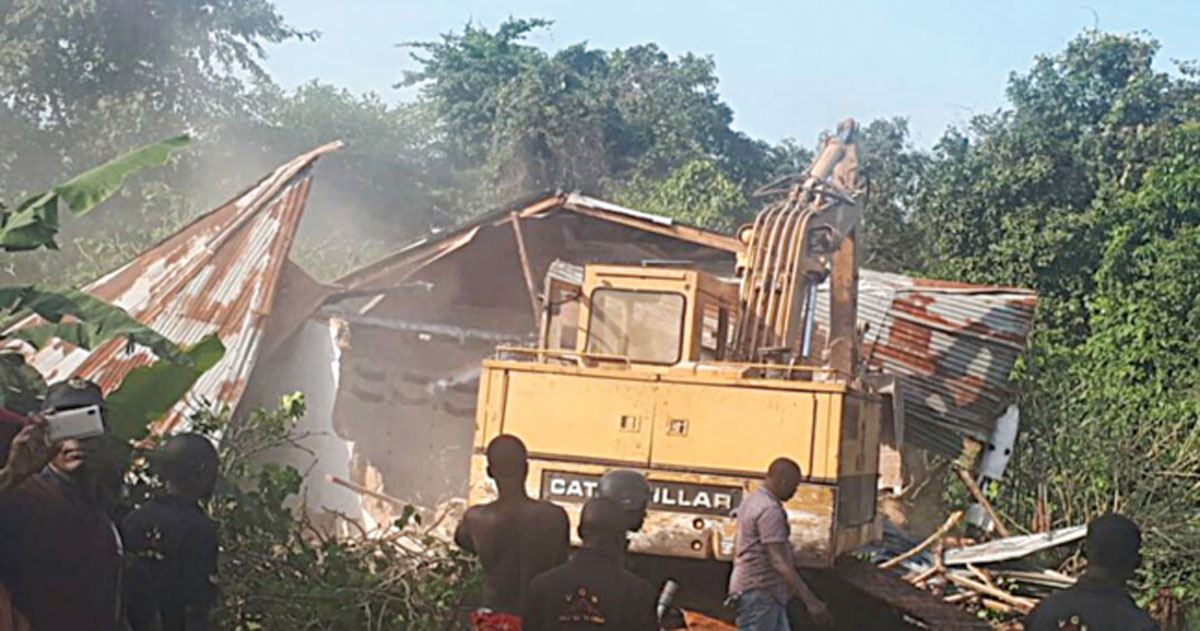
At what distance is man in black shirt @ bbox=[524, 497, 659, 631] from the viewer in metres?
4.68

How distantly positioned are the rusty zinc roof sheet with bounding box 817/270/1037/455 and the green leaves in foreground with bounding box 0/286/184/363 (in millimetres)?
10386

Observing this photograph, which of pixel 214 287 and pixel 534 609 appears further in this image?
pixel 214 287

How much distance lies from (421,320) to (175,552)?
38.1 ft

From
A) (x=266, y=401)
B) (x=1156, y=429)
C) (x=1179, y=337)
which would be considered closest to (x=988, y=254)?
(x=1179, y=337)

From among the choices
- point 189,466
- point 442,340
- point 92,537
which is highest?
point 442,340

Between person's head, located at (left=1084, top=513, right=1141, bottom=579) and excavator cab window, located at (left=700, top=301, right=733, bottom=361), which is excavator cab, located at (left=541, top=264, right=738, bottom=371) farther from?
person's head, located at (left=1084, top=513, right=1141, bottom=579)

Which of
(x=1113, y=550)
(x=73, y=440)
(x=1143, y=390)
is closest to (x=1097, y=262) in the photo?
(x=1143, y=390)

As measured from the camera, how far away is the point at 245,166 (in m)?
31.3

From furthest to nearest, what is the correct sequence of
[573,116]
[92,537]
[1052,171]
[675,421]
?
[573,116]
[1052,171]
[675,421]
[92,537]

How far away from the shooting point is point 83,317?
22.0ft

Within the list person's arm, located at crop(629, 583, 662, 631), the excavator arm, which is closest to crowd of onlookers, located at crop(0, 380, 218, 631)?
person's arm, located at crop(629, 583, 662, 631)

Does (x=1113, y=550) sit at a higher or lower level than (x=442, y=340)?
lower

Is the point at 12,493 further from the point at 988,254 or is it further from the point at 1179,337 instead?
the point at 988,254

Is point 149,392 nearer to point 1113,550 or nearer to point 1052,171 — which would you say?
point 1113,550
